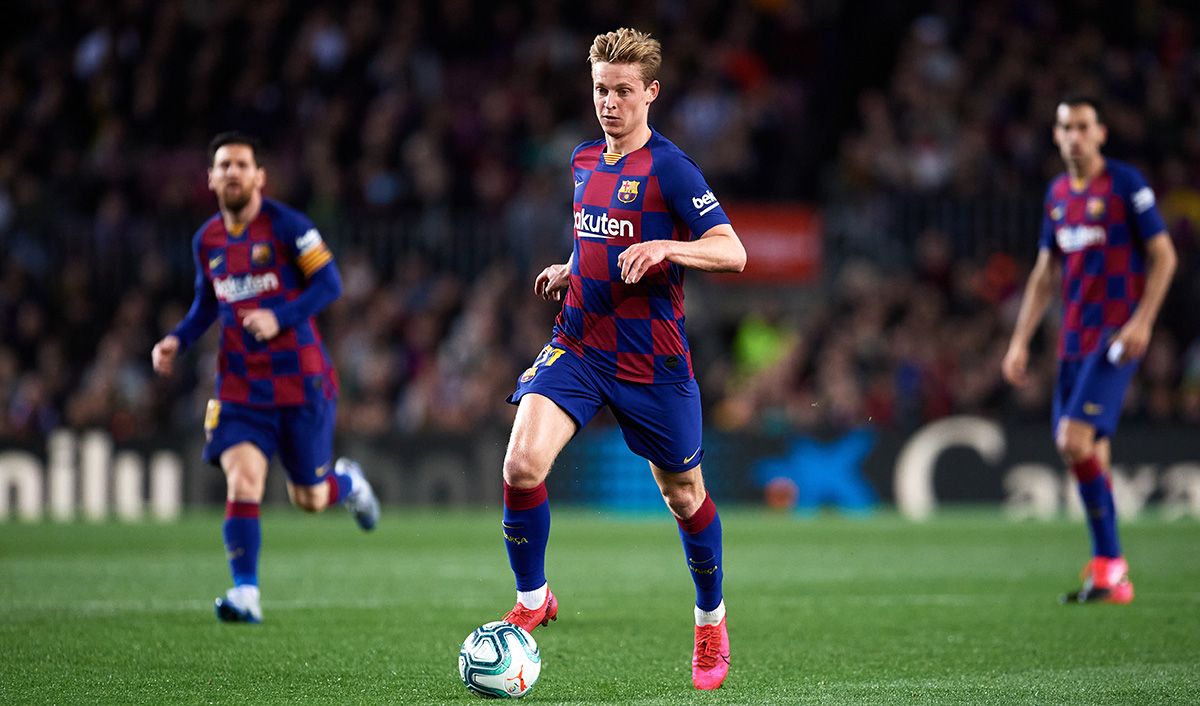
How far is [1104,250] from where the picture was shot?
365 inches

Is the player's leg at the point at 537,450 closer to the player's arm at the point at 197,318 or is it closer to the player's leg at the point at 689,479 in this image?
the player's leg at the point at 689,479

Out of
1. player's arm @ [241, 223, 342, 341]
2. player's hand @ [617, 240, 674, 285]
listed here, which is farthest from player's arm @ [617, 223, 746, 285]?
player's arm @ [241, 223, 342, 341]

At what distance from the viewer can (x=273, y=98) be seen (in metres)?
20.2

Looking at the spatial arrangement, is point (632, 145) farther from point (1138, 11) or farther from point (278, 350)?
point (1138, 11)

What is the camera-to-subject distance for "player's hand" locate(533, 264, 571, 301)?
6387mm

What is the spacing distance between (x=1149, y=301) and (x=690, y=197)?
3774mm

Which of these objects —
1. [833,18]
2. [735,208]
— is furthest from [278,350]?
[833,18]

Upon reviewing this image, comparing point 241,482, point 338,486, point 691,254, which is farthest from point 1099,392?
point 241,482

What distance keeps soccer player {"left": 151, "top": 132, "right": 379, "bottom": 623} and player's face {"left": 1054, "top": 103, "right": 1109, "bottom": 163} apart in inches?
159

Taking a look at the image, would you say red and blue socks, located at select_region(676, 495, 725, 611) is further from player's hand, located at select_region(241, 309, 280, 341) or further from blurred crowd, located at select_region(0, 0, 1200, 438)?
blurred crowd, located at select_region(0, 0, 1200, 438)

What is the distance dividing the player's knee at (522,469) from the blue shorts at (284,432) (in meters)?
2.81

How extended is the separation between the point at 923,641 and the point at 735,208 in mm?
11941

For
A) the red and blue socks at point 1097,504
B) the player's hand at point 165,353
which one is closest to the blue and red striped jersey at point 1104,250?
the red and blue socks at point 1097,504

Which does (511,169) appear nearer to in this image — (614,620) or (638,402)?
(614,620)
